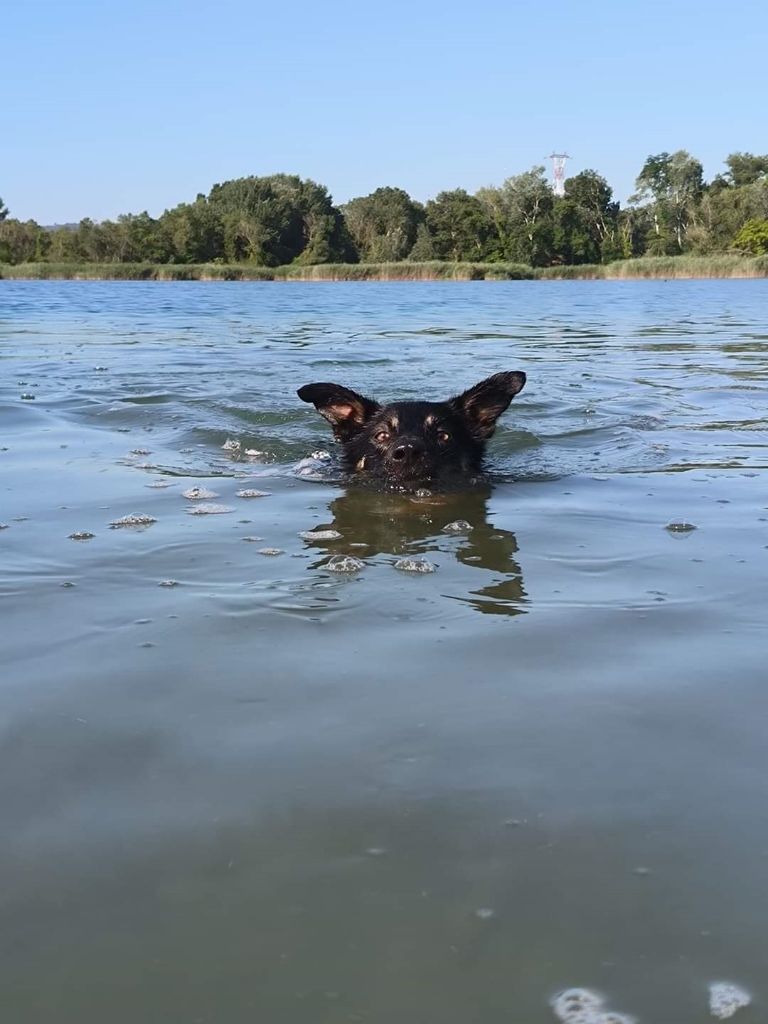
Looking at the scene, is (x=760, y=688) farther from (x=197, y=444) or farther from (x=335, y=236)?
(x=335, y=236)

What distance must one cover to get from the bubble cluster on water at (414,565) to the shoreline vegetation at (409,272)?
6368 cm

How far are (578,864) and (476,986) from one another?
1.35ft

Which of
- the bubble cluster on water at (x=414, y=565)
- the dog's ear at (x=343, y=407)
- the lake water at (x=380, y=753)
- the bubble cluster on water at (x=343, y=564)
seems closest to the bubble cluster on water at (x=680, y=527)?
the lake water at (x=380, y=753)

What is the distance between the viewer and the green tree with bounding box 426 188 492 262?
112438 millimetres

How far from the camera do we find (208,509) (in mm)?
5562

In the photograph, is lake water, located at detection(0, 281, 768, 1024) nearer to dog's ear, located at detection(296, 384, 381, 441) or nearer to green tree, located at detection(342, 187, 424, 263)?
dog's ear, located at detection(296, 384, 381, 441)

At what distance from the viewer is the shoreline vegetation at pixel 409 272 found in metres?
64.8

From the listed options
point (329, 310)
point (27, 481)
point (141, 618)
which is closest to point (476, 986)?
point (141, 618)

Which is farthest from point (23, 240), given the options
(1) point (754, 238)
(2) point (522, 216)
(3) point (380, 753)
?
(3) point (380, 753)

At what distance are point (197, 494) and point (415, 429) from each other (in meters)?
1.78

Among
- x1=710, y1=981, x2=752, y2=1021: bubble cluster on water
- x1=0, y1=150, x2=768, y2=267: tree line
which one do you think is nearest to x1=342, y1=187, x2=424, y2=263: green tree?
x1=0, y1=150, x2=768, y2=267: tree line

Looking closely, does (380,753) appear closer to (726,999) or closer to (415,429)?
(726,999)

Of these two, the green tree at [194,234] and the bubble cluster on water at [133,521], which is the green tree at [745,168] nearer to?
the green tree at [194,234]

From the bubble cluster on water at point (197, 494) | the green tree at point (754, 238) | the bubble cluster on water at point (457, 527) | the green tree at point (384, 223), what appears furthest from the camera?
the green tree at point (384, 223)
